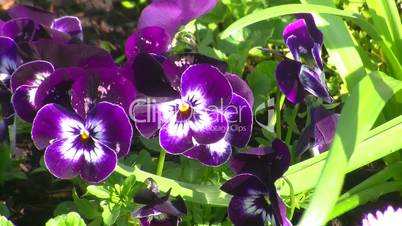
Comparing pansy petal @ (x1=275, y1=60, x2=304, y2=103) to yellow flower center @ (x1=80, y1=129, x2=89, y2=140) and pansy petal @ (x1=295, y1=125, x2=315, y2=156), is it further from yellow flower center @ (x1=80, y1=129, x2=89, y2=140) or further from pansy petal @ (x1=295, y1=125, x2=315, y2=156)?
yellow flower center @ (x1=80, y1=129, x2=89, y2=140)

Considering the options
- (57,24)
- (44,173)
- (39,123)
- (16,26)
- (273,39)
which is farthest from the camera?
(273,39)

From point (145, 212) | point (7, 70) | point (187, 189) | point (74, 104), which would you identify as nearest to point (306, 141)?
point (187, 189)

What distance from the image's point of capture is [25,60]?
123 centimetres

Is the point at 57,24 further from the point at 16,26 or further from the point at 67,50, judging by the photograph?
the point at 67,50

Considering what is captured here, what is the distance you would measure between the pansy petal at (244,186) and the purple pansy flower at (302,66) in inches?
7.5

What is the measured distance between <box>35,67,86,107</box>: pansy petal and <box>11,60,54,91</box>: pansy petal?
0.13 feet

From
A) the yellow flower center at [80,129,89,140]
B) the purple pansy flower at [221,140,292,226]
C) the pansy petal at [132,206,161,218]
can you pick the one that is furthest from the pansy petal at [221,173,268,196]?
the yellow flower center at [80,129,89,140]

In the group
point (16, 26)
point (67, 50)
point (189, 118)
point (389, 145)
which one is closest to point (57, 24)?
point (16, 26)

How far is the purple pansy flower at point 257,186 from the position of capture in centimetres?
118

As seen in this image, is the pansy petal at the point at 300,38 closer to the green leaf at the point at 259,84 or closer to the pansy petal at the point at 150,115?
the green leaf at the point at 259,84

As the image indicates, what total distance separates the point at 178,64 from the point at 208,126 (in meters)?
0.12

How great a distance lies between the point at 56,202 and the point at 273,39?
28.2 inches

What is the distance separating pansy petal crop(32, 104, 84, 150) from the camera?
45.2 inches

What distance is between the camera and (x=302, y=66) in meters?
1.33
